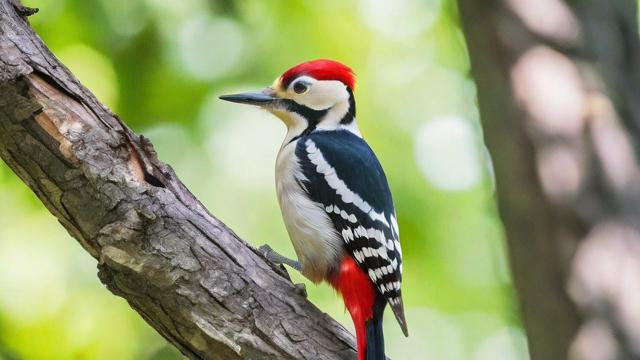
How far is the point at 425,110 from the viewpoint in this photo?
6.57 meters

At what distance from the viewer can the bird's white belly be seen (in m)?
3.65

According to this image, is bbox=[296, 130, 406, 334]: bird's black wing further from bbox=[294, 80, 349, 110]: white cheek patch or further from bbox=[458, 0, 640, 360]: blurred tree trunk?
bbox=[458, 0, 640, 360]: blurred tree trunk

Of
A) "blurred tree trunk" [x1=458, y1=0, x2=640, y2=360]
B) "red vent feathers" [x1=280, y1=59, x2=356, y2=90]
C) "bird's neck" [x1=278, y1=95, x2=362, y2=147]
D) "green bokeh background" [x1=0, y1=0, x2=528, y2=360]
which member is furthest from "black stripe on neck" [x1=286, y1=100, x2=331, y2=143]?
"blurred tree trunk" [x1=458, y1=0, x2=640, y2=360]

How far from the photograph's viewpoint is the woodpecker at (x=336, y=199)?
343 centimetres

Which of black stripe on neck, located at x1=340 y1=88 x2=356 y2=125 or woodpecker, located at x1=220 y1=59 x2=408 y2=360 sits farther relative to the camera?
black stripe on neck, located at x1=340 y1=88 x2=356 y2=125

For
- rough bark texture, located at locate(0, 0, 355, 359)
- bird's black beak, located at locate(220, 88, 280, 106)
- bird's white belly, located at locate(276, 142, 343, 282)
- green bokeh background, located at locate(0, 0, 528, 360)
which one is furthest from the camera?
green bokeh background, located at locate(0, 0, 528, 360)

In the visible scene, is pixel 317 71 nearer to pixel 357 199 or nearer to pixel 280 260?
pixel 357 199

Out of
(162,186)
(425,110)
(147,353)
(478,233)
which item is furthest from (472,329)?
(162,186)

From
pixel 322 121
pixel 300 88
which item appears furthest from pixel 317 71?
pixel 322 121

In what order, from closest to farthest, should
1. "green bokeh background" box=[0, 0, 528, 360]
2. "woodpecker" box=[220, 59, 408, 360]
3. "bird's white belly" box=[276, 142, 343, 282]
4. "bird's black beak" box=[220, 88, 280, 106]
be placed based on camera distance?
"woodpecker" box=[220, 59, 408, 360], "bird's white belly" box=[276, 142, 343, 282], "bird's black beak" box=[220, 88, 280, 106], "green bokeh background" box=[0, 0, 528, 360]

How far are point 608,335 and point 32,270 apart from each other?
3.36m

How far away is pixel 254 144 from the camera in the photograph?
240 inches

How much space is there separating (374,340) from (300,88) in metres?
1.37

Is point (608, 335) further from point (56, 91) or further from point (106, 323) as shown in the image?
point (106, 323)
